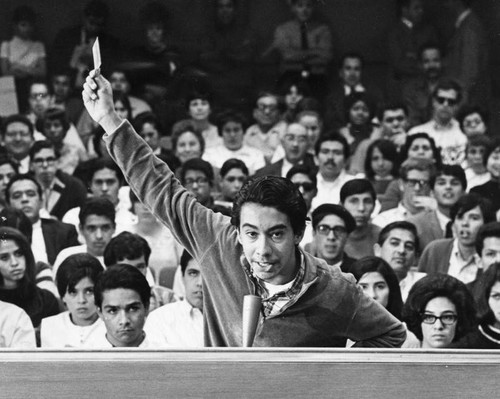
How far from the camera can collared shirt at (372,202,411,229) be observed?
17.4 ft

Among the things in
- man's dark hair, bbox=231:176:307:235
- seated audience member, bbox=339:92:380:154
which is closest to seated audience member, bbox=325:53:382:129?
seated audience member, bbox=339:92:380:154

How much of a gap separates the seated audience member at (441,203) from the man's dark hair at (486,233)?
344 millimetres

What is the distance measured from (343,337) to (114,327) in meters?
1.20

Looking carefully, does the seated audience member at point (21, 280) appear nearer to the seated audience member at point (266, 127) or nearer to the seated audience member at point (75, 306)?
the seated audience member at point (75, 306)

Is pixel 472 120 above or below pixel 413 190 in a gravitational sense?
above

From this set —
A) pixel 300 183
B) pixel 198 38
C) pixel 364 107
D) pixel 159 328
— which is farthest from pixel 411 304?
pixel 198 38

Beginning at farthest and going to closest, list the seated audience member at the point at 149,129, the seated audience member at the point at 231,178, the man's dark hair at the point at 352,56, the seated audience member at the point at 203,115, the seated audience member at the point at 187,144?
the man's dark hair at the point at 352,56 → the seated audience member at the point at 203,115 → the seated audience member at the point at 149,129 → the seated audience member at the point at 187,144 → the seated audience member at the point at 231,178

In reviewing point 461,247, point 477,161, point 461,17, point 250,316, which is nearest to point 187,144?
point 477,161

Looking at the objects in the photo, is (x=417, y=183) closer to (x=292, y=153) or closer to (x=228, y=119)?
(x=292, y=153)

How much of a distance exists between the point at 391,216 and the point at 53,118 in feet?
5.42

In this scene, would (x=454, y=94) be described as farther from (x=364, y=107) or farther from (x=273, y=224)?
(x=273, y=224)

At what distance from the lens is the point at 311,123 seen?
20.3ft

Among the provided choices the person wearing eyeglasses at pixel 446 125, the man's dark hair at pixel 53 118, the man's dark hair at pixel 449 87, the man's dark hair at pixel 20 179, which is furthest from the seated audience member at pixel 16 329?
the man's dark hair at pixel 449 87

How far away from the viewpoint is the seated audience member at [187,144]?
5.84m
